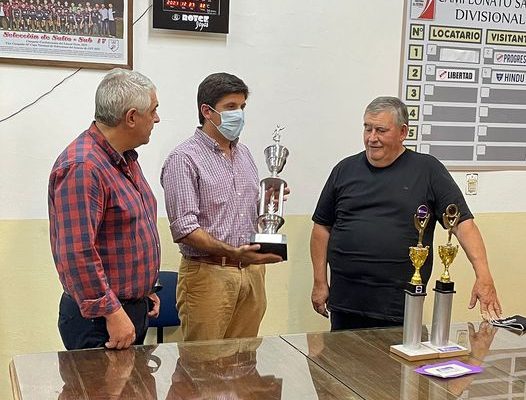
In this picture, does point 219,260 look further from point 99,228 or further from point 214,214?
point 99,228

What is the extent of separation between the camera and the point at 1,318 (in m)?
3.03

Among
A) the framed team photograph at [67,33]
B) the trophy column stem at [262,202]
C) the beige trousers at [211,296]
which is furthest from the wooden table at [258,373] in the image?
the framed team photograph at [67,33]

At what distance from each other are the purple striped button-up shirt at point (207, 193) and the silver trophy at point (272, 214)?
0.05 meters

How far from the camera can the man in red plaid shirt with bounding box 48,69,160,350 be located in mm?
1961

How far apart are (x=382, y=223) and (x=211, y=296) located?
74 cm

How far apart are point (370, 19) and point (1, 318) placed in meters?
2.21

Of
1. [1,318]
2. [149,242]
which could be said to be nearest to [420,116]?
[149,242]

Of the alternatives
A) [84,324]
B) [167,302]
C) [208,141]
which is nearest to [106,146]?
[84,324]

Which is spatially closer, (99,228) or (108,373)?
(108,373)

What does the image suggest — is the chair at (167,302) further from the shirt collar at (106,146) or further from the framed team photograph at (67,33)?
the shirt collar at (106,146)

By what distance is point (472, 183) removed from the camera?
12.3 feet

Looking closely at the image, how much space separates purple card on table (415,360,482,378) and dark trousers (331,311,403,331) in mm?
720

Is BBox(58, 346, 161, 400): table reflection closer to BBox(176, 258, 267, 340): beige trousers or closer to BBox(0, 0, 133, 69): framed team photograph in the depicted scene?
BBox(176, 258, 267, 340): beige trousers

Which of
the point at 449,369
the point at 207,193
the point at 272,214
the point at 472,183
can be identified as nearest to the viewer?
the point at 449,369
